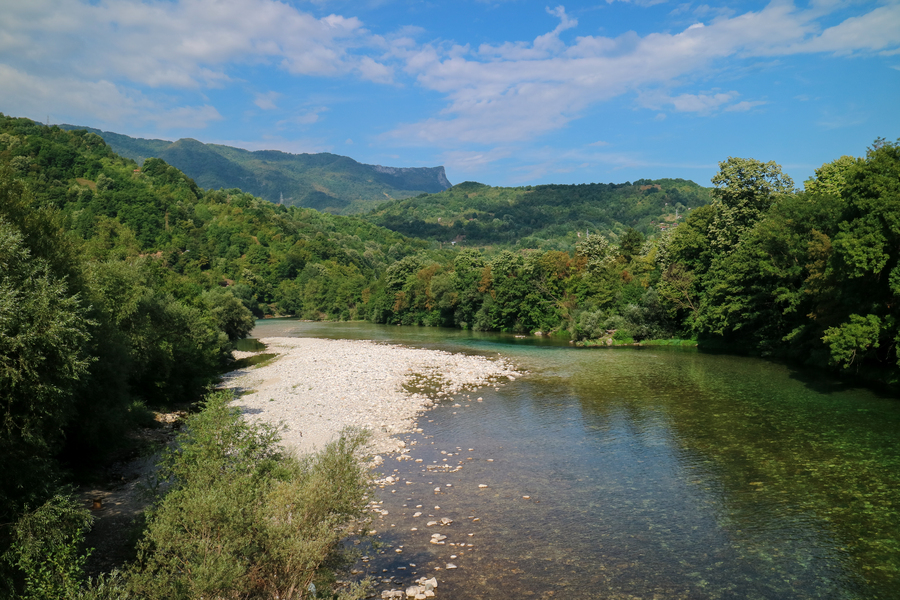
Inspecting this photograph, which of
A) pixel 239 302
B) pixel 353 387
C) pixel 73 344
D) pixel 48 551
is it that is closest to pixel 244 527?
pixel 48 551

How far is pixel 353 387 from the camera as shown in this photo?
3228 centimetres

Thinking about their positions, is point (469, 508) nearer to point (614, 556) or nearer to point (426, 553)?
point (426, 553)

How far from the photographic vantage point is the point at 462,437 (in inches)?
890

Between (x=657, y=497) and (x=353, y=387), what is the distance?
806 inches

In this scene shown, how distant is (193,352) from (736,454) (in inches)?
1127

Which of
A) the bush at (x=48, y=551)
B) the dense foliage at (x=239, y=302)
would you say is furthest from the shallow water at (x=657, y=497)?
the bush at (x=48, y=551)

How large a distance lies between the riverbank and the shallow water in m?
2.55

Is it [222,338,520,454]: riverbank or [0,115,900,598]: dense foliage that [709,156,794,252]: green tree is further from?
[222,338,520,454]: riverbank

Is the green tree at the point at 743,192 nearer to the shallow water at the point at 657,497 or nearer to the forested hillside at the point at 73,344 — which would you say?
the shallow water at the point at 657,497

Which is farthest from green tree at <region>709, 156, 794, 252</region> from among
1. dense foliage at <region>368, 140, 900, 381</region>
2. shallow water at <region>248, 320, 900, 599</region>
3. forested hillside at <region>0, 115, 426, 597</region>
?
forested hillside at <region>0, 115, 426, 597</region>

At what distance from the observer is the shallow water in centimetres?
1159

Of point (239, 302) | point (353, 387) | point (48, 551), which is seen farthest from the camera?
point (239, 302)

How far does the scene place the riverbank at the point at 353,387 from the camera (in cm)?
2323

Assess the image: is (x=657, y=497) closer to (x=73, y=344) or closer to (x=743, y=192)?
(x=73, y=344)
